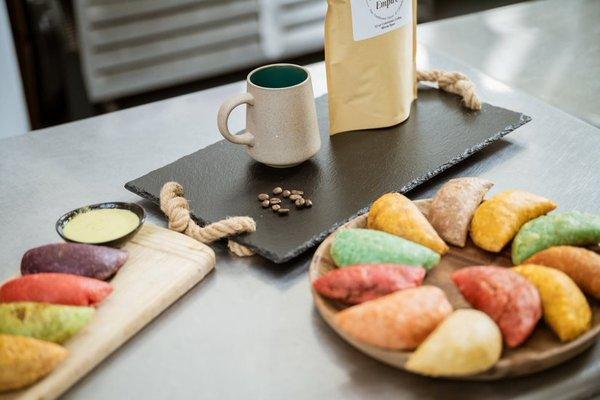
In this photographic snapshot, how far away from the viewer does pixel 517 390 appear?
84 cm

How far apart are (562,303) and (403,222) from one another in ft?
0.81

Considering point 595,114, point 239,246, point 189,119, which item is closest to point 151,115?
point 189,119

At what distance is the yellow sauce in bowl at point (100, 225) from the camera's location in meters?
1.05

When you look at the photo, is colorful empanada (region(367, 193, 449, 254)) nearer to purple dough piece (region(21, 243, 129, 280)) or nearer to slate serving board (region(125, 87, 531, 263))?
slate serving board (region(125, 87, 531, 263))

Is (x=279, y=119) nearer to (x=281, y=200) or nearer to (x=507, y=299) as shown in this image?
(x=281, y=200)

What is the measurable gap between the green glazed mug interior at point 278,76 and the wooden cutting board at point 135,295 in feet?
1.12

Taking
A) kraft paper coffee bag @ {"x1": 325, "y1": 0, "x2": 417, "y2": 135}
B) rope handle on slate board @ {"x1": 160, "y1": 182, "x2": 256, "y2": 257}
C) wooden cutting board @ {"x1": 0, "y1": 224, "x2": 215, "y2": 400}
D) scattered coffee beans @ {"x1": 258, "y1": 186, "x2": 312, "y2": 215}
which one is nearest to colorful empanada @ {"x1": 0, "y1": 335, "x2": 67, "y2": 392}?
wooden cutting board @ {"x1": 0, "y1": 224, "x2": 215, "y2": 400}

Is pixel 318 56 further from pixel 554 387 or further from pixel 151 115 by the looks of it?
pixel 554 387

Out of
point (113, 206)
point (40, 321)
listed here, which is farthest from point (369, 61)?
point (40, 321)

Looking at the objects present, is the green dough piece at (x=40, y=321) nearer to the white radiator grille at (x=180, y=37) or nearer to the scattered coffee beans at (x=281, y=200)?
the scattered coffee beans at (x=281, y=200)

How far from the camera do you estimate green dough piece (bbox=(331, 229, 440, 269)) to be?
3.07ft

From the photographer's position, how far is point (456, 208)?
41.0 inches

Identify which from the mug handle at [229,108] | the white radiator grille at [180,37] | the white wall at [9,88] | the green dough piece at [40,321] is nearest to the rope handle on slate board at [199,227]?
the mug handle at [229,108]

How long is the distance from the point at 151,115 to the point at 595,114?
37.4 inches
